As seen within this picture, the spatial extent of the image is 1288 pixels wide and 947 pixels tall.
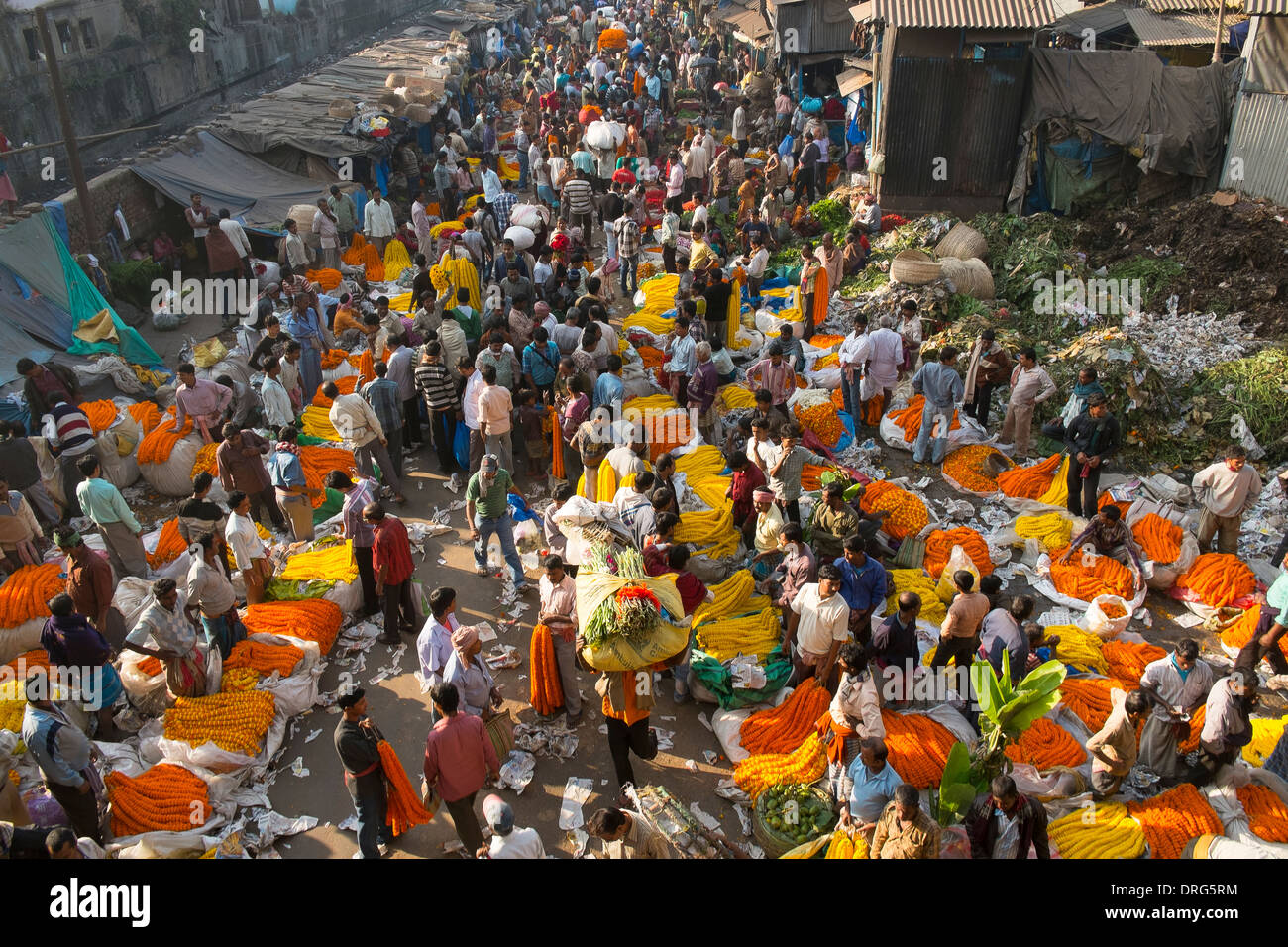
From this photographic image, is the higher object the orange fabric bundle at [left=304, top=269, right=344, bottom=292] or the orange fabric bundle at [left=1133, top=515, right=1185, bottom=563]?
the orange fabric bundle at [left=304, top=269, right=344, bottom=292]

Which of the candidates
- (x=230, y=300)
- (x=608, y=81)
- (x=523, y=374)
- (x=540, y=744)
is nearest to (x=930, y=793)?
(x=540, y=744)

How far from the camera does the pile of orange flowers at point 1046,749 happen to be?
626cm

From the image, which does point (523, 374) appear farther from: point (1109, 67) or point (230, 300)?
point (1109, 67)

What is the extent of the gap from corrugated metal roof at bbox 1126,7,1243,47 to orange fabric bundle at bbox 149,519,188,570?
1774cm

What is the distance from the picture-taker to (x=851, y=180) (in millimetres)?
17375

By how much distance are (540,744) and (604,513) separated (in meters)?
1.93

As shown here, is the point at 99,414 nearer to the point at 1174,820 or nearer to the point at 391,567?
the point at 391,567

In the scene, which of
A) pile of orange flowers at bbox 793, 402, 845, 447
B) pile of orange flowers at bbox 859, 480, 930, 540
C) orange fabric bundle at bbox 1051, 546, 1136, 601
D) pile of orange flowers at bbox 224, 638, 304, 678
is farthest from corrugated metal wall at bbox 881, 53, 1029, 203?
pile of orange flowers at bbox 224, 638, 304, 678

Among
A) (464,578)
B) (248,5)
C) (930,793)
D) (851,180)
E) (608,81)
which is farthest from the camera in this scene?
(248,5)

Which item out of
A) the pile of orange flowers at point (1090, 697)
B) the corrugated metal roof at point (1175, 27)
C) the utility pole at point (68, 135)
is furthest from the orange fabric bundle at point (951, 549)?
the corrugated metal roof at point (1175, 27)

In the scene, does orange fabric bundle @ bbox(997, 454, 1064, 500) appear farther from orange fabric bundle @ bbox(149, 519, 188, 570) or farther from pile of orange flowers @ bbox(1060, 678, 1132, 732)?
orange fabric bundle @ bbox(149, 519, 188, 570)

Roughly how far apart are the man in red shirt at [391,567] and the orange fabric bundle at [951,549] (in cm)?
456

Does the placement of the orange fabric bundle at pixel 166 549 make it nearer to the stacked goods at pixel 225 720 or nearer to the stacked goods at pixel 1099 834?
the stacked goods at pixel 225 720

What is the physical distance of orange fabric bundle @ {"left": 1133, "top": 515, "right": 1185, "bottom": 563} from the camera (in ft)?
26.8
